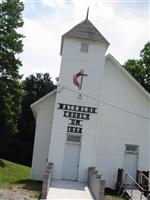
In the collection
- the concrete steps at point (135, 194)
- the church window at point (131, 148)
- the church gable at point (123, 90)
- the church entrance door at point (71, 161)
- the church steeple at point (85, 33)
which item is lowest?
the concrete steps at point (135, 194)

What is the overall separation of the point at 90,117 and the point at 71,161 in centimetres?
282

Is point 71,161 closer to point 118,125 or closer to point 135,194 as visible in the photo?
point 118,125

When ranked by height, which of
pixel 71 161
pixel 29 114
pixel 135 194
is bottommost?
pixel 135 194

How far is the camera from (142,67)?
1695 inches

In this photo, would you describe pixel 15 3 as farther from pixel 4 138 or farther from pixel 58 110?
pixel 58 110

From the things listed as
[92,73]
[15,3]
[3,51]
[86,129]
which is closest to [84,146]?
[86,129]

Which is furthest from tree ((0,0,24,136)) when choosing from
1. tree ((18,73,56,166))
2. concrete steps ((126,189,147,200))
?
concrete steps ((126,189,147,200))

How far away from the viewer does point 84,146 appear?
24.5 m

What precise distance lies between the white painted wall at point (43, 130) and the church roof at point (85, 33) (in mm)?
4117

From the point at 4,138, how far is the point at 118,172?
59.3 feet

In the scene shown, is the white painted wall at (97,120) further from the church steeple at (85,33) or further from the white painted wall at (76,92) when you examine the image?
the church steeple at (85,33)

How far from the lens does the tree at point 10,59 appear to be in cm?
3816

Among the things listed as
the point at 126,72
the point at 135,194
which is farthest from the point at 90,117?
the point at 135,194

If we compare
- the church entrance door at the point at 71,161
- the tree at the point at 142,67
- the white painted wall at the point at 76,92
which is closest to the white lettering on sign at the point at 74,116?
the white painted wall at the point at 76,92
